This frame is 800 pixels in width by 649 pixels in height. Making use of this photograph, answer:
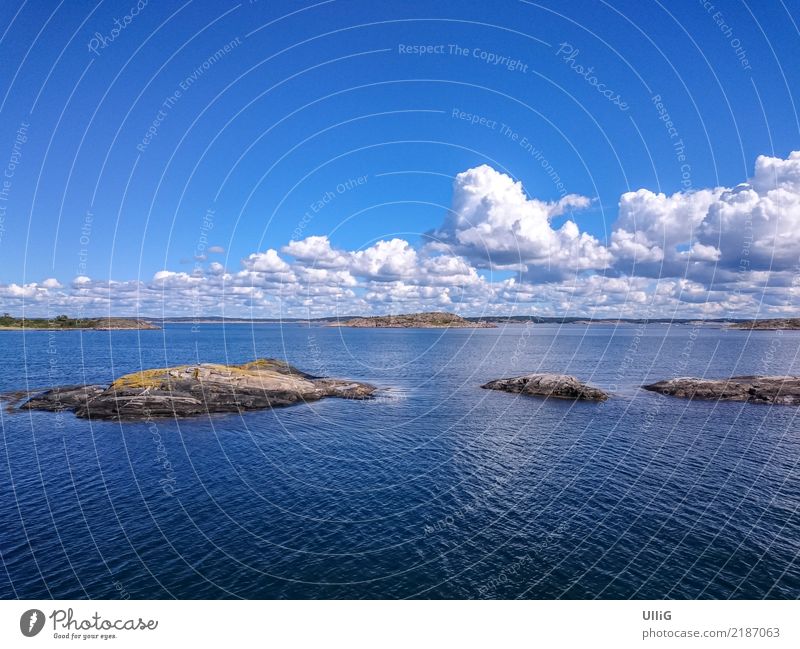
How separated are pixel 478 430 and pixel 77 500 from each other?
5259 centimetres

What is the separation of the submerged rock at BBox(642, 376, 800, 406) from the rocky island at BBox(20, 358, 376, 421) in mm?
69091

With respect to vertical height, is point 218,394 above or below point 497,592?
above

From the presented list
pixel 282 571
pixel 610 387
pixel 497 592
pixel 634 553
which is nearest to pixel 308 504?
pixel 282 571

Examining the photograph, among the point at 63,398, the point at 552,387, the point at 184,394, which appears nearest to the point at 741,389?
the point at 552,387

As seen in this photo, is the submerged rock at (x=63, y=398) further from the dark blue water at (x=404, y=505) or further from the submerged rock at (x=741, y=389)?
the submerged rock at (x=741, y=389)

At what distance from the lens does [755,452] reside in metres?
58.9

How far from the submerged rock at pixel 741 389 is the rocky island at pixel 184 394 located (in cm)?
6909

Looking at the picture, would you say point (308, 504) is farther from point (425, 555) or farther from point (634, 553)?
point (634, 553)

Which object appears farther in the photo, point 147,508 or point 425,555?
point 147,508

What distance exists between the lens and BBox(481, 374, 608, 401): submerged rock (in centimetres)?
9525

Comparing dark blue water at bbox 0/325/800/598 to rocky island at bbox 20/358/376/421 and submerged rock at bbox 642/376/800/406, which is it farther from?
submerged rock at bbox 642/376/800/406

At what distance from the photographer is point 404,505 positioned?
43.9 meters

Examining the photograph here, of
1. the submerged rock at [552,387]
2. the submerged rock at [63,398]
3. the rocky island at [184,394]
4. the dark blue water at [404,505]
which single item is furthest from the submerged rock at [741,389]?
the submerged rock at [63,398]

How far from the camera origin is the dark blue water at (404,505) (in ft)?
104
